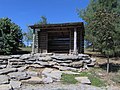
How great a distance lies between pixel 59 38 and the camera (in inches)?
655

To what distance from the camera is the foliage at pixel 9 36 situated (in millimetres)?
14445

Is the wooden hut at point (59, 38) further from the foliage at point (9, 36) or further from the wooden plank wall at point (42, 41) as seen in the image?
the foliage at point (9, 36)

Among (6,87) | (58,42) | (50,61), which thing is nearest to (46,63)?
(50,61)

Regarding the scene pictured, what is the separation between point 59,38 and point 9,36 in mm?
4564

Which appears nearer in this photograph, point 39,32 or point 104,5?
point 39,32

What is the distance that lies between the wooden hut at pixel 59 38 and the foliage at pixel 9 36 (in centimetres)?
187

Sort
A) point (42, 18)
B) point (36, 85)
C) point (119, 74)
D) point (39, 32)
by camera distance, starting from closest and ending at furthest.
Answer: point (36, 85)
point (119, 74)
point (39, 32)
point (42, 18)

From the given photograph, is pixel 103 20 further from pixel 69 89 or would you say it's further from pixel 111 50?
pixel 69 89

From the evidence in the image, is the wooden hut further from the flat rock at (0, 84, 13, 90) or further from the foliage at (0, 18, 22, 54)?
the flat rock at (0, 84, 13, 90)

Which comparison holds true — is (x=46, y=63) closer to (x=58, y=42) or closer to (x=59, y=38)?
(x=58, y=42)

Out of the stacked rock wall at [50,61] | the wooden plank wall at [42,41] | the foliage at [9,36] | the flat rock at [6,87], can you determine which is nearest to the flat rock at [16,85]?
the flat rock at [6,87]

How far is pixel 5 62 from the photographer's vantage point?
11.0m

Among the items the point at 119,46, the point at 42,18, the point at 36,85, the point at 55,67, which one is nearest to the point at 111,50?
the point at 119,46

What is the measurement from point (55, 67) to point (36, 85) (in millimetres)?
3271
